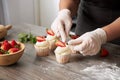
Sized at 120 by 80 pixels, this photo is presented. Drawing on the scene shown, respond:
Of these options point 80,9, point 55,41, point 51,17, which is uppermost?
point 80,9

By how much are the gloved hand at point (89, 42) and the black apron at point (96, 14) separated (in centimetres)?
31

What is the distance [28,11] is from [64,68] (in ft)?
6.95

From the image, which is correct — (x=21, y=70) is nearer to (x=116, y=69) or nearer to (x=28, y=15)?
(x=116, y=69)

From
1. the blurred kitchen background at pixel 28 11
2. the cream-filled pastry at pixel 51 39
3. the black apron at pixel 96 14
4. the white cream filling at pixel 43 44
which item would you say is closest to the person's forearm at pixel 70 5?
the black apron at pixel 96 14

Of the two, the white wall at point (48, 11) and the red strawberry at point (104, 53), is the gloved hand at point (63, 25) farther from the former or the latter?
the white wall at point (48, 11)

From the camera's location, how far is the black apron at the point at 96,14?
1.48 meters

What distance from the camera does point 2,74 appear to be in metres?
1.05

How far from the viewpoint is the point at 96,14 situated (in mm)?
1530

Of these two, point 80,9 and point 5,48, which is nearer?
point 5,48

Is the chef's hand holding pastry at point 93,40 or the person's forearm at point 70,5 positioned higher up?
the person's forearm at point 70,5

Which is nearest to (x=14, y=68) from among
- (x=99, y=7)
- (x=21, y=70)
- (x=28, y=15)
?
(x=21, y=70)

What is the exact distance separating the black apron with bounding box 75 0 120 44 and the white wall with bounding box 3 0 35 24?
139cm

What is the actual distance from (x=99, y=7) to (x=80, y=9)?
169 mm

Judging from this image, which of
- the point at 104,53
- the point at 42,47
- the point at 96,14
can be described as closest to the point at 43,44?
the point at 42,47
